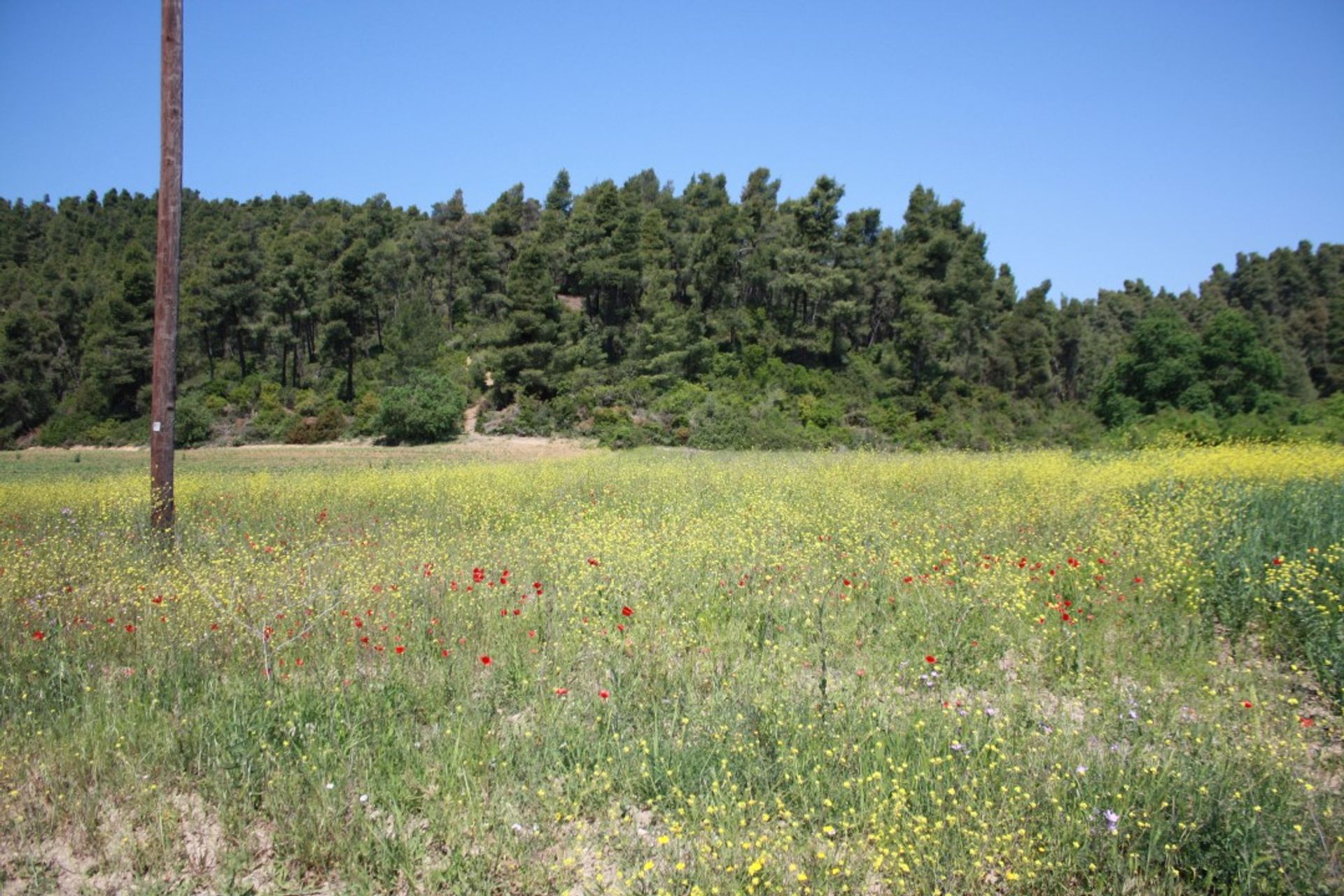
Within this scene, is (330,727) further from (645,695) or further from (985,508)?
(985,508)

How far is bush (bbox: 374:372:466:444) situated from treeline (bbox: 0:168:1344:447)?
0.16 m

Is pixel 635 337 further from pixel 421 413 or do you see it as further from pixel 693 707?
pixel 693 707

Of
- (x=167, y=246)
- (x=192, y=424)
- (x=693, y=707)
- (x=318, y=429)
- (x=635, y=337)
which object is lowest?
(x=693, y=707)

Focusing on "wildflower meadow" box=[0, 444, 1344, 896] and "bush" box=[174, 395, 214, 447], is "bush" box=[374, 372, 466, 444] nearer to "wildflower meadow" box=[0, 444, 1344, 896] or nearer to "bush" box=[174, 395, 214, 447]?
"bush" box=[174, 395, 214, 447]

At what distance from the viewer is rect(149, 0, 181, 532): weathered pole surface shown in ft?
29.9

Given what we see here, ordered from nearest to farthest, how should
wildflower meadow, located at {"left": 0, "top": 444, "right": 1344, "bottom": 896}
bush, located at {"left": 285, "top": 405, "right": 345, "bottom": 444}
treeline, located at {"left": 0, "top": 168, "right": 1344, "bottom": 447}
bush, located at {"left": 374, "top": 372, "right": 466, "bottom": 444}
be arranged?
wildflower meadow, located at {"left": 0, "top": 444, "right": 1344, "bottom": 896} < treeline, located at {"left": 0, "top": 168, "right": 1344, "bottom": 447} < bush, located at {"left": 374, "top": 372, "right": 466, "bottom": 444} < bush, located at {"left": 285, "top": 405, "right": 345, "bottom": 444}

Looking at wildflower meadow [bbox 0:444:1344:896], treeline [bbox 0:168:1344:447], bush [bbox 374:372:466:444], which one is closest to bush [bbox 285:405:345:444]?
treeline [bbox 0:168:1344:447]

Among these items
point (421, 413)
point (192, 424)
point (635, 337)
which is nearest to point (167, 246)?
point (421, 413)

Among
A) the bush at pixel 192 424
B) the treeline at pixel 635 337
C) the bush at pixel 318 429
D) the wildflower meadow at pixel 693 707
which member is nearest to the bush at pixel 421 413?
the treeline at pixel 635 337

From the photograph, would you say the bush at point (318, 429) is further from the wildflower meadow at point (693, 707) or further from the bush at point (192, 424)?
the wildflower meadow at point (693, 707)

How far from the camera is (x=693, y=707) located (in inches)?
179

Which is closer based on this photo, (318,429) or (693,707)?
(693,707)

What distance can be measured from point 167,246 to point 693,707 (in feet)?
29.3

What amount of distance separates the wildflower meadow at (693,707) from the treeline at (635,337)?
2565cm
